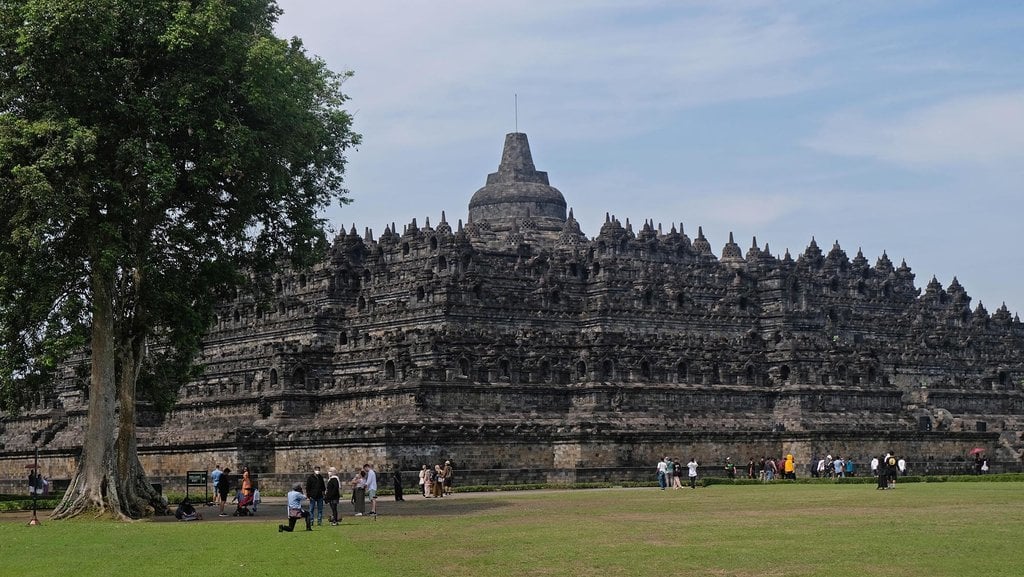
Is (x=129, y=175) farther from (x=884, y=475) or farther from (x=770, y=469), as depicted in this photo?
(x=770, y=469)

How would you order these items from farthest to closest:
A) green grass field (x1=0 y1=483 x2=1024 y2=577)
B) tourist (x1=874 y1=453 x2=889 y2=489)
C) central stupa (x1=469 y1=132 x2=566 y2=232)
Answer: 1. central stupa (x1=469 y1=132 x2=566 y2=232)
2. tourist (x1=874 y1=453 x2=889 y2=489)
3. green grass field (x1=0 y1=483 x2=1024 y2=577)

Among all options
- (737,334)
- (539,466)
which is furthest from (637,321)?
(539,466)

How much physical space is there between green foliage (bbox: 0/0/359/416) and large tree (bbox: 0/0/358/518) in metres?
0.06

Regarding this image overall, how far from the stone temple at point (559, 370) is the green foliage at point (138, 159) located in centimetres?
545

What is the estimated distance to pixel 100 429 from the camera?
5412 centimetres

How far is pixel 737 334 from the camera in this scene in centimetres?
10306

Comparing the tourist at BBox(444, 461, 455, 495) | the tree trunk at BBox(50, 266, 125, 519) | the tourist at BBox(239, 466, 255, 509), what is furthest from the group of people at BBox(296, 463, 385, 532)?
the tourist at BBox(444, 461, 455, 495)

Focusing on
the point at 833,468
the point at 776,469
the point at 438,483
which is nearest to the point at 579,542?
the point at 438,483

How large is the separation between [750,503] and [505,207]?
218 ft

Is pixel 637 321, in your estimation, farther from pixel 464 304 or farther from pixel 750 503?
pixel 750 503

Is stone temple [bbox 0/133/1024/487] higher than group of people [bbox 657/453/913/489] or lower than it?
higher

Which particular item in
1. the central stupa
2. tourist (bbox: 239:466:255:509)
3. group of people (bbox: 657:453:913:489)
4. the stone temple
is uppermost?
the central stupa

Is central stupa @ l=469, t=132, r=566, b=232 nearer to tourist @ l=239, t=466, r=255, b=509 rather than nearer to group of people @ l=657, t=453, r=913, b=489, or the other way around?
group of people @ l=657, t=453, r=913, b=489

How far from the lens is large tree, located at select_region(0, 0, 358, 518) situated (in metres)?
50.7
